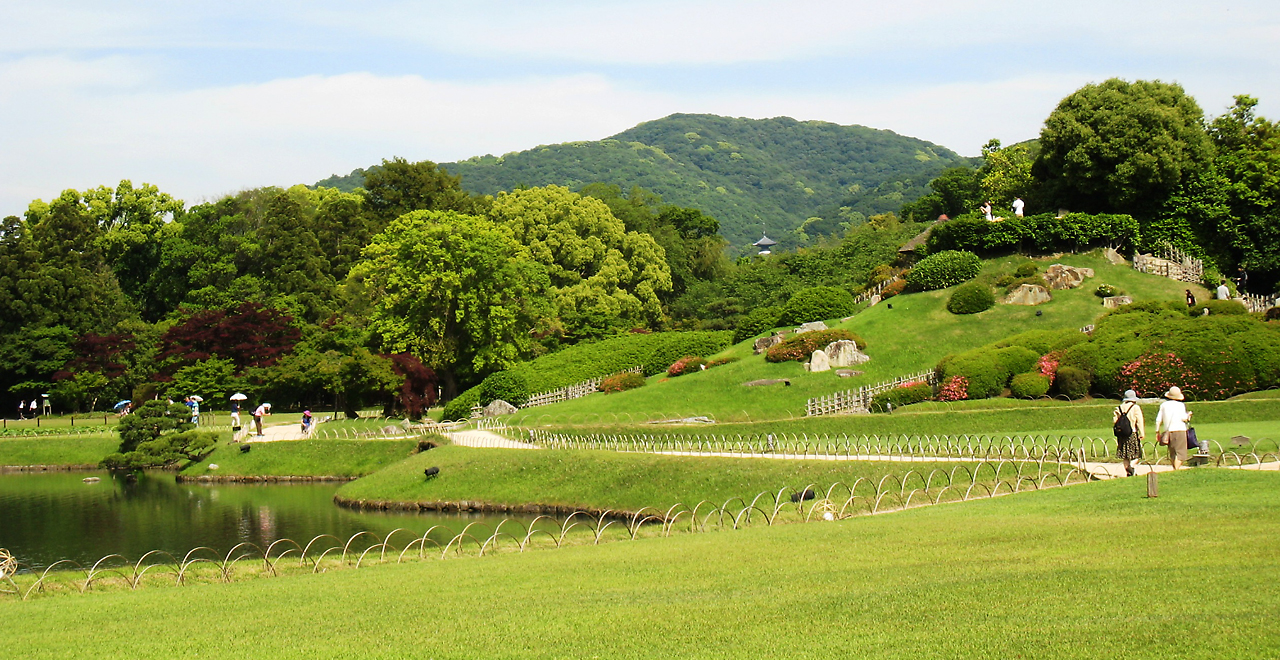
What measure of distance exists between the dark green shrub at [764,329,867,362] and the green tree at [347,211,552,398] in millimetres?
15078

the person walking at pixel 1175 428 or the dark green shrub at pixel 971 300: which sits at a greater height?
the dark green shrub at pixel 971 300

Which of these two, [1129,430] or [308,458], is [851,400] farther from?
[308,458]

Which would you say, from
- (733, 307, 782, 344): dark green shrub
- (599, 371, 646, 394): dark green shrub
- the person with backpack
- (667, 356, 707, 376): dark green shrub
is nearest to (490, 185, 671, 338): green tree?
(733, 307, 782, 344): dark green shrub

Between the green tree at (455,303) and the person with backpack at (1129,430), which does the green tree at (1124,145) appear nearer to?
the green tree at (455,303)

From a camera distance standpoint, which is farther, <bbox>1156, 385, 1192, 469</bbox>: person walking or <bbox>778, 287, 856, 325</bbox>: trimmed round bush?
<bbox>778, 287, 856, 325</bbox>: trimmed round bush

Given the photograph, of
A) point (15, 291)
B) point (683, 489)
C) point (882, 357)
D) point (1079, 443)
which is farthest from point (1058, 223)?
point (15, 291)

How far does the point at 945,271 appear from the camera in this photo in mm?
48344

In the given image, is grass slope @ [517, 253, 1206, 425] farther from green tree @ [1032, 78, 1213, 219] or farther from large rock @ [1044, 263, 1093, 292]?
green tree @ [1032, 78, 1213, 219]

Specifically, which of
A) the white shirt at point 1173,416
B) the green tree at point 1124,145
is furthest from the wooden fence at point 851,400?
the white shirt at point 1173,416

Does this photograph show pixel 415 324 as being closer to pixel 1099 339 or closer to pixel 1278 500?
pixel 1099 339

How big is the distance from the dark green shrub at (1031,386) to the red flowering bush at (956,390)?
161cm

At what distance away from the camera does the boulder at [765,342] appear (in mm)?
46375

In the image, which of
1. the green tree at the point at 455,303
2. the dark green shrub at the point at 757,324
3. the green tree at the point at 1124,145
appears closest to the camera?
the green tree at the point at 1124,145

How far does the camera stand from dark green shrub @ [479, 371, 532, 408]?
46844 millimetres
